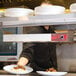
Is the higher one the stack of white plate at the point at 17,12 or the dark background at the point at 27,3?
the dark background at the point at 27,3

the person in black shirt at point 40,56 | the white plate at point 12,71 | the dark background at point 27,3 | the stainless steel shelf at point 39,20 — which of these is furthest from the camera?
the dark background at point 27,3

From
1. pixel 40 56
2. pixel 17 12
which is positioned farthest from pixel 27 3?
pixel 17 12

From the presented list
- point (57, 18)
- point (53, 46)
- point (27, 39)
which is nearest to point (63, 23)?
point (57, 18)

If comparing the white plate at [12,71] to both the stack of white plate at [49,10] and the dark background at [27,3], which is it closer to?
the stack of white plate at [49,10]

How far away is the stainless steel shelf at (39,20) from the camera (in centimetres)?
104

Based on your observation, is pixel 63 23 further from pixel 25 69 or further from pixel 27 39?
pixel 25 69

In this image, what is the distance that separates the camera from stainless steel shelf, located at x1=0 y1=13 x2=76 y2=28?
40.8 inches

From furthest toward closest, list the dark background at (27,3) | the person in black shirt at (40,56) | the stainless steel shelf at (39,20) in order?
the dark background at (27,3)
the person in black shirt at (40,56)
the stainless steel shelf at (39,20)

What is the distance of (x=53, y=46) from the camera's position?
1377 mm

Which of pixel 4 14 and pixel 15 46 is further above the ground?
pixel 4 14

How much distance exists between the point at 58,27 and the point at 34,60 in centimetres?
34

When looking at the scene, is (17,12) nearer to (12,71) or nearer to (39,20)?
(39,20)

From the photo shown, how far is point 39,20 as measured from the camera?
3.51 ft

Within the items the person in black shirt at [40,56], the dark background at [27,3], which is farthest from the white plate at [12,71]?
the dark background at [27,3]
